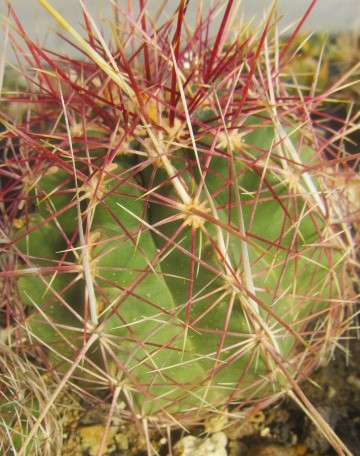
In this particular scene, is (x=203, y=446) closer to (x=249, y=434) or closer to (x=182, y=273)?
(x=249, y=434)

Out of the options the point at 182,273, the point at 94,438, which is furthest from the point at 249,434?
the point at 182,273

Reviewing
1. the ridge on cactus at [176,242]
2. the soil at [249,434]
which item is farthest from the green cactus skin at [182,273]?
the soil at [249,434]

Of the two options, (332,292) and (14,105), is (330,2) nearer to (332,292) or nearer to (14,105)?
(14,105)

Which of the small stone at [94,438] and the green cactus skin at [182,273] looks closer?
the green cactus skin at [182,273]

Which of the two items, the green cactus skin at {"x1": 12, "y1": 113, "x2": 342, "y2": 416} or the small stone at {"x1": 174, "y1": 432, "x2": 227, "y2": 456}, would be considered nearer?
the green cactus skin at {"x1": 12, "y1": 113, "x2": 342, "y2": 416}

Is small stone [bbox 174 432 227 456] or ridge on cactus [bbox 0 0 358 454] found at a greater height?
ridge on cactus [bbox 0 0 358 454]

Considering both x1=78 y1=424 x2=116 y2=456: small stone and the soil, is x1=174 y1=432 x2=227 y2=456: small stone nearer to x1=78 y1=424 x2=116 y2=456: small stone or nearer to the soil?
the soil

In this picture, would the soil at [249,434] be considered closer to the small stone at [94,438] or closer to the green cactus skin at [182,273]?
the small stone at [94,438]

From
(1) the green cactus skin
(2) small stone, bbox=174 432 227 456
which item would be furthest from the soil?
(1) the green cactus skin
